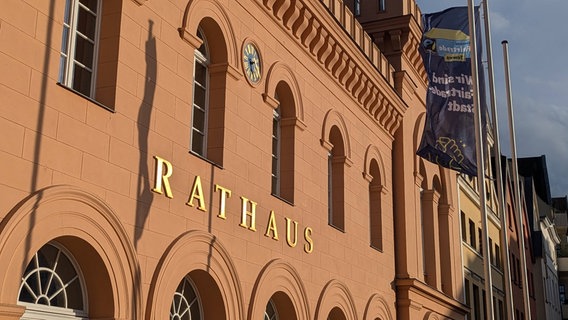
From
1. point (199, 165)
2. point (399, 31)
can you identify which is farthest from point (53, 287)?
point (399, 31)

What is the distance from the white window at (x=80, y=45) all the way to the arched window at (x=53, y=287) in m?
2.10

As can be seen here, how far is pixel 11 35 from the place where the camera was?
8805mm

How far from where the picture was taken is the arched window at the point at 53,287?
9203 mm

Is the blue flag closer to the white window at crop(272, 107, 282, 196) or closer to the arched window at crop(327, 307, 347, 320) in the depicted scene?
the arched window at crop(327, 307, 347, 320)

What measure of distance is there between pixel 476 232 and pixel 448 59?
51.0 feet

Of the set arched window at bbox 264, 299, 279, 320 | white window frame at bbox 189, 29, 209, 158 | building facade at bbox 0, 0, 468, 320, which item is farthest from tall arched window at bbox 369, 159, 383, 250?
white window frame at bbox 189, 29, 209, 158

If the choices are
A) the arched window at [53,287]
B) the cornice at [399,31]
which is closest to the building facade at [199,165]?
the arched window at [53,287]

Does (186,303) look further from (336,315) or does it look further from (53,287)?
(336,315)

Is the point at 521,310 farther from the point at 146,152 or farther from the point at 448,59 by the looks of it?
the point at 146,152

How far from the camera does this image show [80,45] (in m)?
10.5

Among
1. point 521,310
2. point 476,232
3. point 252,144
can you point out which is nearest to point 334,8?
point 252,144

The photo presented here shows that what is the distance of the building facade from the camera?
360 inches

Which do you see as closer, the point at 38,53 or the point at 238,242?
the point at 38,53

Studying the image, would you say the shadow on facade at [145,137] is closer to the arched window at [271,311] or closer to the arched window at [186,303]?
the arched window at [186,303]
